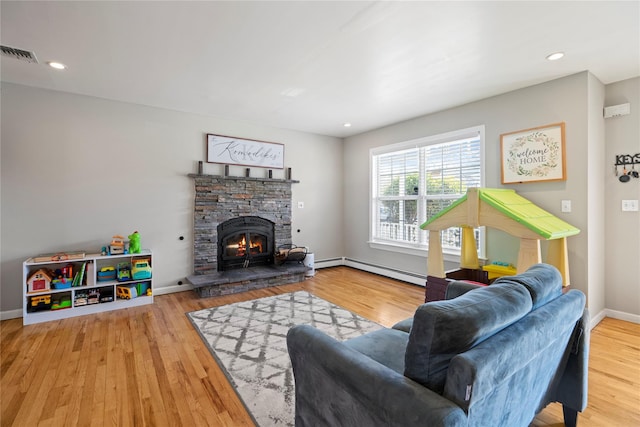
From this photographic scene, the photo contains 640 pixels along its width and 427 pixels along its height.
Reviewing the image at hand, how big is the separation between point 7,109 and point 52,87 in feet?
1.66

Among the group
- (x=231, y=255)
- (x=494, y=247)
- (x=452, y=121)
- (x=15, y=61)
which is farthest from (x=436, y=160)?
(x=15, y=61)

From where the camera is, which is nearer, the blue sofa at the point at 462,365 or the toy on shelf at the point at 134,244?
the blue sofa at the point at 462,365

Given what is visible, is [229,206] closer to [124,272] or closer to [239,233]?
[239,233]

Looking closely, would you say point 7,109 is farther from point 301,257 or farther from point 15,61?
point 301,257

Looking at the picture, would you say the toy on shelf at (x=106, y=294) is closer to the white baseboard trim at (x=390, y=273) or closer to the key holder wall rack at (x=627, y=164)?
the white baseboard trim at (x=390, y=273)

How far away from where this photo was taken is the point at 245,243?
4840 millimetres

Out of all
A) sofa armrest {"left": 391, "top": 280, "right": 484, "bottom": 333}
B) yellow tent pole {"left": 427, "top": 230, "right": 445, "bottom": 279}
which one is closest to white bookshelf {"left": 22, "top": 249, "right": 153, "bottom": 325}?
sofa armrest {"left": 391, "top": 280, "right": 484, "bottom": 333}

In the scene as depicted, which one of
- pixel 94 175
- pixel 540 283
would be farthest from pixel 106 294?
pixel 540 283

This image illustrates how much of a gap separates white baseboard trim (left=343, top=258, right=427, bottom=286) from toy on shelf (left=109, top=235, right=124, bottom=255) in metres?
3.82

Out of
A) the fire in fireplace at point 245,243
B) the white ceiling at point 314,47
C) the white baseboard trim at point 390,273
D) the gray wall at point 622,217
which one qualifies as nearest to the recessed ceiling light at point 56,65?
the white ceiling at point 314,47

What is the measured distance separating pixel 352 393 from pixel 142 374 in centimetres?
187

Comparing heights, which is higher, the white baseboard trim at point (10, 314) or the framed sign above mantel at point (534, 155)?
the framed sign above mantel at point (534, 155)

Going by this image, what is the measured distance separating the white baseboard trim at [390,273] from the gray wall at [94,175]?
2535 millimetres

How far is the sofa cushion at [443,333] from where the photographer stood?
3.39ft
